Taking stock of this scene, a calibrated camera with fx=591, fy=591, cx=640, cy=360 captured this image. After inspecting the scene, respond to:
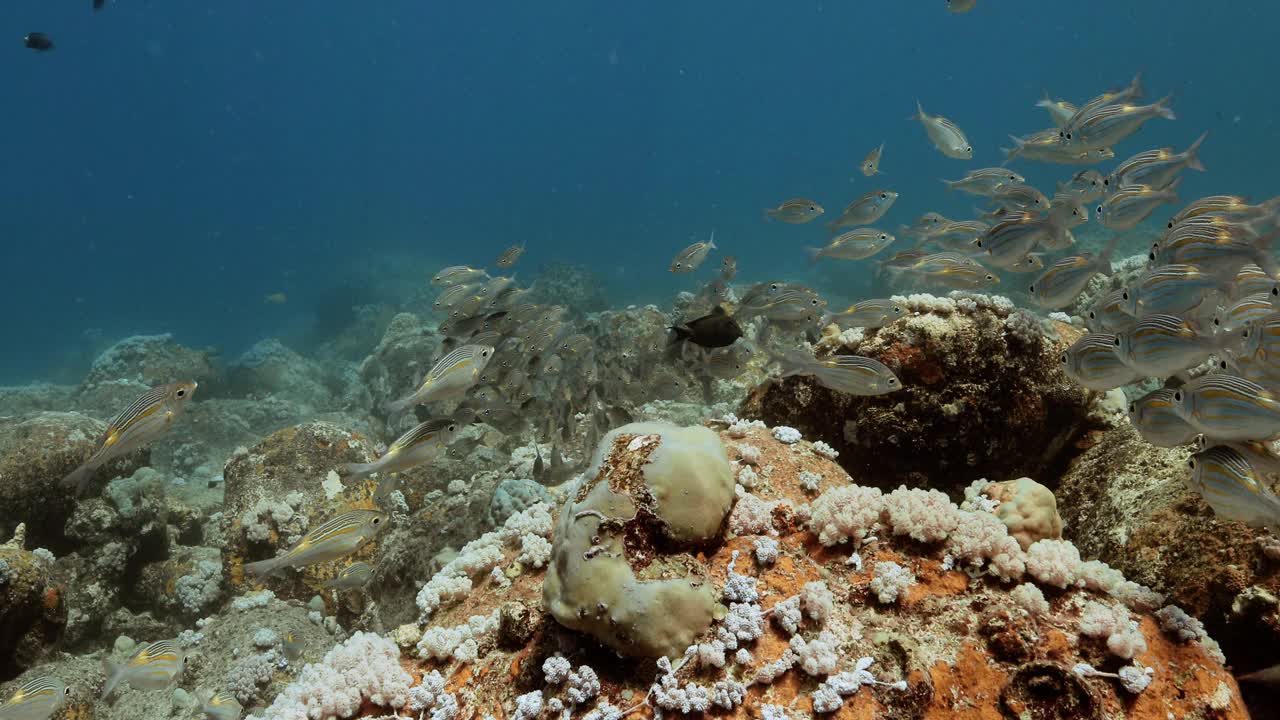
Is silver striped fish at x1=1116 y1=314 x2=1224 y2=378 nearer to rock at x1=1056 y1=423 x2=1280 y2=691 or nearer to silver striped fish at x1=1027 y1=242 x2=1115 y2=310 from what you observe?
rock at x1=1056 y1=423 x2=1280 y2=691

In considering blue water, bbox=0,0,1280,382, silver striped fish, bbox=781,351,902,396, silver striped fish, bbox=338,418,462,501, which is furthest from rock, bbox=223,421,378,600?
blue water, bbox=0,0,1280,382

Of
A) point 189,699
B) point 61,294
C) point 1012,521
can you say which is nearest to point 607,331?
point 189,699

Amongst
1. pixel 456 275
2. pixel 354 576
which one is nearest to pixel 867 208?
pixel 456 275

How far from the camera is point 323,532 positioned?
4789 mm

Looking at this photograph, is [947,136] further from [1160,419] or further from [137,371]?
[137,371]

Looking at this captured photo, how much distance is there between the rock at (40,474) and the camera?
8203 mm

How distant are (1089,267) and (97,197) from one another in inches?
6337

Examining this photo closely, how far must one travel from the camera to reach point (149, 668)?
16.3 ft

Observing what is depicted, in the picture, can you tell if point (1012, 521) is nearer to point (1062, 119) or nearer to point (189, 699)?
point (1062, 119)

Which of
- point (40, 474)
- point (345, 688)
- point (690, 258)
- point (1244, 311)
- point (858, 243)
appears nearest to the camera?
point (345, 688)

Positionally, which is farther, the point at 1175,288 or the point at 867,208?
the point at 867,208

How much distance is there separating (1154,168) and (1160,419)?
4.08 meters

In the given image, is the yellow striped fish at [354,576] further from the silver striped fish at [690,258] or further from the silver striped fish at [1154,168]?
the silver striped fish at [1154,168]

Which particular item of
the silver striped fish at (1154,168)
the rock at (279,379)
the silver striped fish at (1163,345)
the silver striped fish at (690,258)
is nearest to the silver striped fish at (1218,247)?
the silver striped fish at (1163,345)
